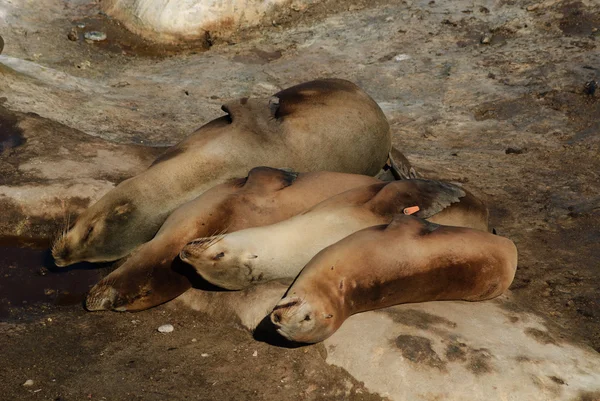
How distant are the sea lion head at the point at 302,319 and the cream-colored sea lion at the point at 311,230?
626 mm

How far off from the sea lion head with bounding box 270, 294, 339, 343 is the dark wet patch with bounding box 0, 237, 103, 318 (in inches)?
71.9

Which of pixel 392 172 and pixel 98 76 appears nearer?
pixel 392 172

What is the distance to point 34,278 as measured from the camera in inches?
230

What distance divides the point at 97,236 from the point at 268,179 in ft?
4.06

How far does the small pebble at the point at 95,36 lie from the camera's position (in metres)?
11.1

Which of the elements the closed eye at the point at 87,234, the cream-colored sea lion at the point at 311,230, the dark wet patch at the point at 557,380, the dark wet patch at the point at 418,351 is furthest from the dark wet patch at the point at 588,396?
the closed eye at the point at 87,234

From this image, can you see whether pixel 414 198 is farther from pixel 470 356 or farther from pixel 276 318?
pixel 276 318

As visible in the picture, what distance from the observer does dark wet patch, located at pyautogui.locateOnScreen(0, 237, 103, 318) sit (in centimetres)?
557

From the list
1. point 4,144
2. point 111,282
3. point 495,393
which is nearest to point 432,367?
point 495,393

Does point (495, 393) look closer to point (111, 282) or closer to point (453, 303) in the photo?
point (453, 303)

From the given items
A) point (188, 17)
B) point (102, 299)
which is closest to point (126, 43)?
point (188, 17)

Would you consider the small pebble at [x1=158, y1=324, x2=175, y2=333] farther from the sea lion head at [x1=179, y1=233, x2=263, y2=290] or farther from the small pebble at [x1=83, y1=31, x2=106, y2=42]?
the small pebble at [x1=83, y1=31, x2=106, y2=42]

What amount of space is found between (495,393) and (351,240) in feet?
3.98

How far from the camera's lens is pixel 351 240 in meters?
4.98
